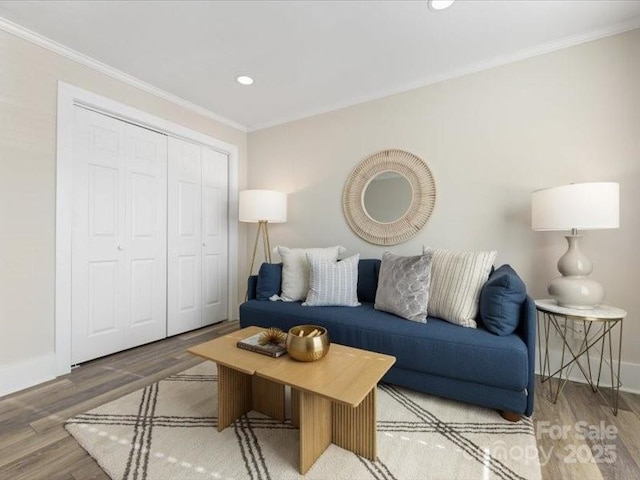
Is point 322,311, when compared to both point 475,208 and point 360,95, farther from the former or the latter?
point 360,95

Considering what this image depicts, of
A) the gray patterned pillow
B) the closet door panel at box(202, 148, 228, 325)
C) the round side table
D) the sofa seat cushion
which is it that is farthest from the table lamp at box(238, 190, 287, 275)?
the round side table

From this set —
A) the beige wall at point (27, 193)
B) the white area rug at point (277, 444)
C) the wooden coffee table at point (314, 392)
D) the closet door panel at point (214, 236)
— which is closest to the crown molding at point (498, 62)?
the closet door panel at point (214, 236)

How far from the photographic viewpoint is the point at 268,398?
66.6 inches

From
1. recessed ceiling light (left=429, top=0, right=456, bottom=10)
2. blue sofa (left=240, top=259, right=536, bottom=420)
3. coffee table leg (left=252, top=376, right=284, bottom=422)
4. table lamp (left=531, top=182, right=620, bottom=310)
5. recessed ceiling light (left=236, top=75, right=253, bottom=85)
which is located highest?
recessed ceiling light (left=429, top=0, right=456, bottom=10)

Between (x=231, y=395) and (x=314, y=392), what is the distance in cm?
69

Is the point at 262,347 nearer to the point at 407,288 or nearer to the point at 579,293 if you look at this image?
the point at 407,288

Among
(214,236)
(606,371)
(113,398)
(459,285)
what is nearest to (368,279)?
(459,285)

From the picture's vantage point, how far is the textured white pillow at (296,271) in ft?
8.52

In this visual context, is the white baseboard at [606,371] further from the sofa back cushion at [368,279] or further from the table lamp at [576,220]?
the sofa back cushion at [368,279]

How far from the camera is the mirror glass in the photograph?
276 centimetres

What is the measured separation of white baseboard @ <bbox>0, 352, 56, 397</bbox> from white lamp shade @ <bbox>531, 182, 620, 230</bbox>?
3.52m

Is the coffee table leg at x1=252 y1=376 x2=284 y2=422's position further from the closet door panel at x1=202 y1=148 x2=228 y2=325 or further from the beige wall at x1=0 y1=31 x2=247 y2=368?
the closet door panel at x1=202 y1=148 x2=228 y2=325

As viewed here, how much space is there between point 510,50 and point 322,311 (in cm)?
242

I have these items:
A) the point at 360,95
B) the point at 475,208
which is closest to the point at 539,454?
the point at 475,208
